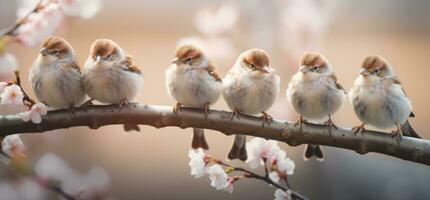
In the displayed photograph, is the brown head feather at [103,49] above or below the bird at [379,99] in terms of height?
above

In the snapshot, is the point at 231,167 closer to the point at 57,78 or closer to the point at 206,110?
the point at 206,110

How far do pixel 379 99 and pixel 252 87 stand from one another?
25 cm

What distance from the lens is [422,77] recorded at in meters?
1.65

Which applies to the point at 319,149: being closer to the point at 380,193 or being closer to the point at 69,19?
the point at 380,193

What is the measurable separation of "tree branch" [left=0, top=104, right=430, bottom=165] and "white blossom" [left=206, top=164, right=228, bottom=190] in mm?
102

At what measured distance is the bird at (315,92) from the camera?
126 cm

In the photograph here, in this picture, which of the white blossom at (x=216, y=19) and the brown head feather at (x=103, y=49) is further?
the white blossom at (x=216, y=19)

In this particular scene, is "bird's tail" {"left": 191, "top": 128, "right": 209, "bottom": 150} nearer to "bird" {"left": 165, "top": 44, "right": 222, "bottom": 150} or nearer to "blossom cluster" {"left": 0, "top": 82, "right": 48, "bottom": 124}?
"bird" {"left": 165, "top": 44, "right": 222, "bottom": 150}

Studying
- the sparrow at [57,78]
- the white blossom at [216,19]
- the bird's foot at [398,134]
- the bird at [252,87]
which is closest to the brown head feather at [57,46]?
the sparrow at [57,78]

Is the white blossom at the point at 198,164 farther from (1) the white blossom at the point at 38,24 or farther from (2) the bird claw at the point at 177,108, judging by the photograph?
(1) the white blossom at the point at 38,24

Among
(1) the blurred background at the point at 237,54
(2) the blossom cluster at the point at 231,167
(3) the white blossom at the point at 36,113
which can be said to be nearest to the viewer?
(3) the white blossom at the point at 36,113

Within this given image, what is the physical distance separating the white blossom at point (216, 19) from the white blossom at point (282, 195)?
0.47 meters

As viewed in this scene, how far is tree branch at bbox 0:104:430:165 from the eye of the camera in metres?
1.24

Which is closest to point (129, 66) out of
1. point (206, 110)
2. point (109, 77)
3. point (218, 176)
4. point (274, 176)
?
point (109, 77)
